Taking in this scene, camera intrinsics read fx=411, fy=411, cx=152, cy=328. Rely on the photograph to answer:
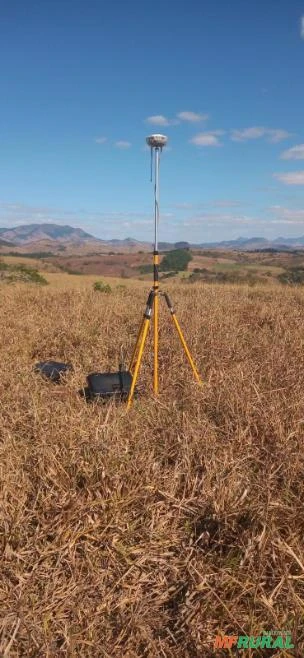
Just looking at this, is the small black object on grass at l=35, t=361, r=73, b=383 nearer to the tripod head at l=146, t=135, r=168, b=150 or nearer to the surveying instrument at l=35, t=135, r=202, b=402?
the surveying instrument at l=35, t=135, r=202, b=402

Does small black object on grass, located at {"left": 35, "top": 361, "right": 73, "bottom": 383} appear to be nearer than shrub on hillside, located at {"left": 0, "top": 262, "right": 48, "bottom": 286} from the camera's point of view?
Yes

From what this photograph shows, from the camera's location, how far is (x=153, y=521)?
2.22 m

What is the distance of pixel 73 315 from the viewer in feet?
Result: 24.0

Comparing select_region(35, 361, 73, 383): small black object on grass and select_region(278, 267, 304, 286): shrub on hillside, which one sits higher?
select_region(278, 267, 304, 286): shrub on hillside

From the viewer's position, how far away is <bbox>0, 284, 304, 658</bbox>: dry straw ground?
1.78 m

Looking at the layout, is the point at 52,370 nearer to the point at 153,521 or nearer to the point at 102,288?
the point at 153,521

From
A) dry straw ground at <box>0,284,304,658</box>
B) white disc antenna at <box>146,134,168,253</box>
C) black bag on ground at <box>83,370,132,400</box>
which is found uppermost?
white disc antenna at <box>146,134,168,253</box>

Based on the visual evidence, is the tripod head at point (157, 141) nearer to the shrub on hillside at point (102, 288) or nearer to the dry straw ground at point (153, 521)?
the dry straw ground at point (153, 521)

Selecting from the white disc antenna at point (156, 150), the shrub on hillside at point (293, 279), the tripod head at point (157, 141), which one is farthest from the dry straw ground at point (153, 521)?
the shrub on hillside at point (293, 279)

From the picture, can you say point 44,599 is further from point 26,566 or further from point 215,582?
point 215,582

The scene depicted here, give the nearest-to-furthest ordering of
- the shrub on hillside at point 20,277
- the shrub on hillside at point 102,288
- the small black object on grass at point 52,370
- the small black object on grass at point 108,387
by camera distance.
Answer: the small black object on grass at point 108,387 → the small black object on grass at point 52,370 → the shrub on hillside at point 102,288 → the shrub on hillside at point 20,277

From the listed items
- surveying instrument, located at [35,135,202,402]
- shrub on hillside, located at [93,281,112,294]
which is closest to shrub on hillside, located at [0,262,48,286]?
shrub on hillside, located at [93,281,112,294]

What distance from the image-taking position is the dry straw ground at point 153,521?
5.85ft

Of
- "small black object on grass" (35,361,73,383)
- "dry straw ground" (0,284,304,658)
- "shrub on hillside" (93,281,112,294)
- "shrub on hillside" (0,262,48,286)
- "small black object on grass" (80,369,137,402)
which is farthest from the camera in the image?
"shrub on hillside" (0,262,48,286)
